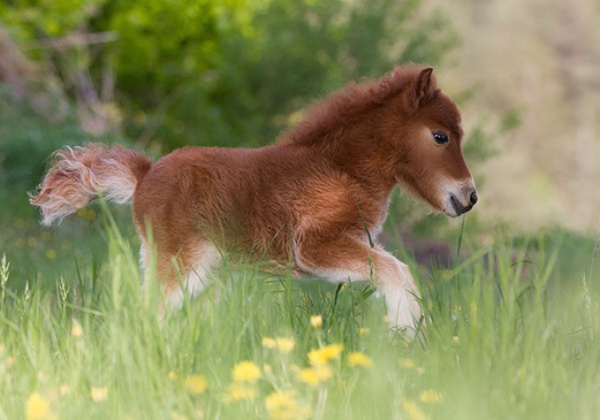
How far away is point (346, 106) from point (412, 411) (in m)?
2.37

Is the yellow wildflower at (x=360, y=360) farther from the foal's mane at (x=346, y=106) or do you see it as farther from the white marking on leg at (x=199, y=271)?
the foal's mane at (x=346, y=106)

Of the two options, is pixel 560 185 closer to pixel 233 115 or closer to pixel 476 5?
pixel 476 5

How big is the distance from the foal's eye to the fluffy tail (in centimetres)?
152

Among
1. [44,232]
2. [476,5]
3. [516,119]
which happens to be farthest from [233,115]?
[476,5]

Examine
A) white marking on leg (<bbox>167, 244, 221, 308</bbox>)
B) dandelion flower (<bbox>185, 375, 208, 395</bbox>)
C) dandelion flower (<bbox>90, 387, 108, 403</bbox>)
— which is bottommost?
dandelion flower (<bbox>90, 387, 108, 403</bbox>)

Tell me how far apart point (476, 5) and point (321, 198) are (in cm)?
5486

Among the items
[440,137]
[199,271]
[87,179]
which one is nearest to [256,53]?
[87,179]

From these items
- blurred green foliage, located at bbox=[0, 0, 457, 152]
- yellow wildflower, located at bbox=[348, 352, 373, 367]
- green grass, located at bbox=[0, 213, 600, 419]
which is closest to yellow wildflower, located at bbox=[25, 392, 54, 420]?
green grass, located at bbox=[0, 213, 600, 419]

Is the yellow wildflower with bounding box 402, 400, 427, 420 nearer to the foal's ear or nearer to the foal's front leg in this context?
the foal's front leg

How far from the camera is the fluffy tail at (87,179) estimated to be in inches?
196

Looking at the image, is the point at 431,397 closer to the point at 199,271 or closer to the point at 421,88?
the point at 199,271

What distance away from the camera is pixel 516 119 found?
59.2 ft

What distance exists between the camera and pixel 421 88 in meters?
4.86

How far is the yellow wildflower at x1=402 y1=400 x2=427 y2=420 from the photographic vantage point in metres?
2.93
